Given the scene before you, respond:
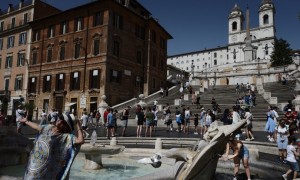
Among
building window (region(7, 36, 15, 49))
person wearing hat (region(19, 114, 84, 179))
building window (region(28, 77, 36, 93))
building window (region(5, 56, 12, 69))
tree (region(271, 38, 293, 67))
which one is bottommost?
person wearing hat (region(19, 114, 84, 179))

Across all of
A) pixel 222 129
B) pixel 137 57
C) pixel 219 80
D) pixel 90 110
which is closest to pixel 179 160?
pixel 222 129

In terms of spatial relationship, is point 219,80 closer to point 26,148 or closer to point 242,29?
point 26,148

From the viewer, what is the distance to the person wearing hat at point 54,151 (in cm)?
383

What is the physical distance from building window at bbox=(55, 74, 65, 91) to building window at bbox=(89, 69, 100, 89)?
471 centimetres

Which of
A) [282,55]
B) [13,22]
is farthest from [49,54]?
Answer: [282,55]

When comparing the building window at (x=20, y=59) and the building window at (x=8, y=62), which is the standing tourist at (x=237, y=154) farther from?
the building window at (x=8, y=62)

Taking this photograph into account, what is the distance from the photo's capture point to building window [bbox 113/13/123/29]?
1304 inches

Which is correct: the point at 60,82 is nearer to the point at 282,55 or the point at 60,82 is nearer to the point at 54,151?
the point at 54,151

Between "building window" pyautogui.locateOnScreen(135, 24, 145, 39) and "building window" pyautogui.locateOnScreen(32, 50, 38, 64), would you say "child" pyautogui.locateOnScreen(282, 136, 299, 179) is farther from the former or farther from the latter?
"building window" pyautogui.locateOnScreen(32, 50, 38, 64)

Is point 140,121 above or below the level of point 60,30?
below

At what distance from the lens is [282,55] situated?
208ft

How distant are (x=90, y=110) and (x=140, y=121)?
17332 mm

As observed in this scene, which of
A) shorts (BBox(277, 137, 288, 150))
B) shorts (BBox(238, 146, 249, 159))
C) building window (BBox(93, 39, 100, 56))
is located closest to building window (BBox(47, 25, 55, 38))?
building window (BBox(93, 39, 100, 56))

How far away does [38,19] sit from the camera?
129 ft
